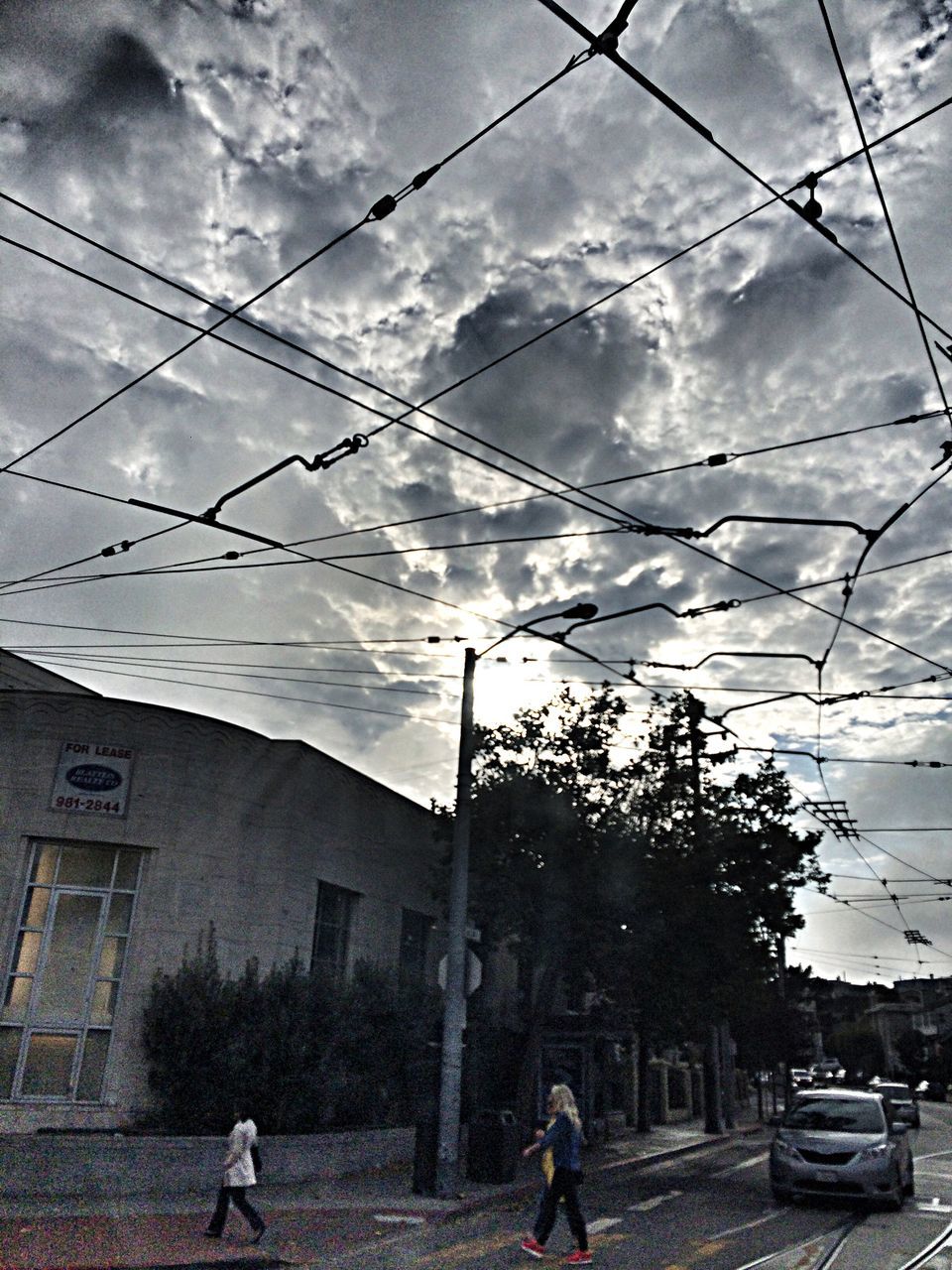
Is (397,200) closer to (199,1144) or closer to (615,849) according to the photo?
(199,1144)

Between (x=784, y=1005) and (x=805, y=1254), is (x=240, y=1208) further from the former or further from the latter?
(x=784, y=1005)

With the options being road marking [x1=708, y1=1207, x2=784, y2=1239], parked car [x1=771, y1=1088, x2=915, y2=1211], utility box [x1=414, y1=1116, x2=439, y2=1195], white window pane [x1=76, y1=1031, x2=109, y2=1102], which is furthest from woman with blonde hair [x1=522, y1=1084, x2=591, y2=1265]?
white window pane [x1=76, y1=1031, x2=109, y2=1102]

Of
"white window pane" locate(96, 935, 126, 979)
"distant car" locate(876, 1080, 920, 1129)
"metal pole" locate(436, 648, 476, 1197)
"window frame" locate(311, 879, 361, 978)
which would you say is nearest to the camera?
"metal pole" locate(436, 648, 476, 1197)

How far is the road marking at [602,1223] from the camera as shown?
477 inches

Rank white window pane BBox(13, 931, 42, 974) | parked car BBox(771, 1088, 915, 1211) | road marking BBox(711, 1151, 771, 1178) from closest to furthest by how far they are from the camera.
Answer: parked car BBox(771, 1088, 915, 1211) → white window pane BBox(13, 931, 42, 974) → road marking BBox(711, 1151, 771, 1178)

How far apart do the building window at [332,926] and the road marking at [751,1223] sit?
372 inches

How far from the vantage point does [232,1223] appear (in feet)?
39.8

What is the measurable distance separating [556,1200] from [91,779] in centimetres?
1050

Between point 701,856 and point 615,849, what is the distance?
1675mm

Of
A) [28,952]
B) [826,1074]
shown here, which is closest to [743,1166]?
[28,952]

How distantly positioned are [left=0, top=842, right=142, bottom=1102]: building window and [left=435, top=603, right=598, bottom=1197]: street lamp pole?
5718 mm

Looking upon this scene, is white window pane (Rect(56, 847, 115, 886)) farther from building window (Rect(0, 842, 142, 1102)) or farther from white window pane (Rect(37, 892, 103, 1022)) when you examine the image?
white window pane (Rect(37, 892, 103, 1022))

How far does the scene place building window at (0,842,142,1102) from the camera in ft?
51.5

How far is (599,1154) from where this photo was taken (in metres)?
21.9
